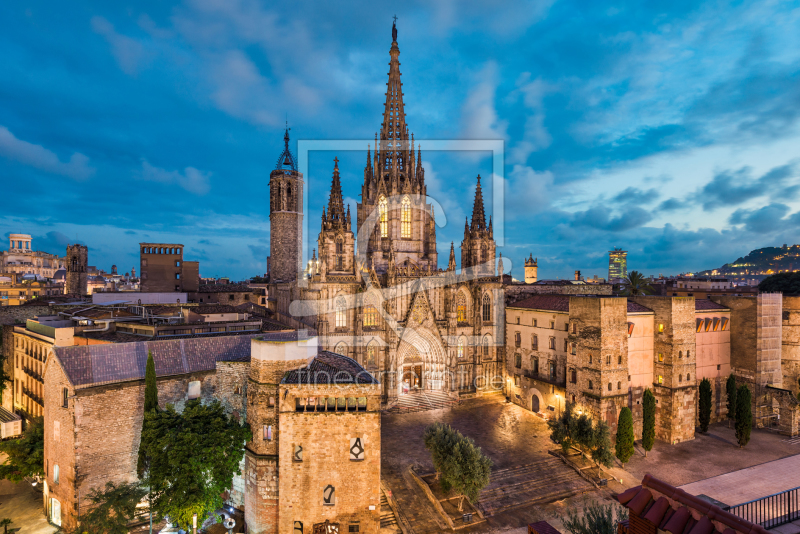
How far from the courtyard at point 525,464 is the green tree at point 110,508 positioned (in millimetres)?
13164

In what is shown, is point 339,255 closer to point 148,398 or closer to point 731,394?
point 148,398

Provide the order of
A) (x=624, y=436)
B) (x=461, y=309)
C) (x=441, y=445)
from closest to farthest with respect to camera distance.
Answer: (x=441, y=445) < (x=624, y=436) < (x=461, y=309)

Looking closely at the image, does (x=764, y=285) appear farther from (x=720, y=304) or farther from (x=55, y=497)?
(x=55, y=497)

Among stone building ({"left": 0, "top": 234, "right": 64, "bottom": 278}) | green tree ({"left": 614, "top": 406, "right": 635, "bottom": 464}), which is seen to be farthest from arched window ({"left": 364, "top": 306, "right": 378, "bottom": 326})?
stone building ({"left": 0, "top": 234, "right": 64, "bottom": 278})

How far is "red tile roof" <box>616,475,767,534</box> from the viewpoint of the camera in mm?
7184

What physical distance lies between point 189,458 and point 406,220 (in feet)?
109

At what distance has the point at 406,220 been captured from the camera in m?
45.5

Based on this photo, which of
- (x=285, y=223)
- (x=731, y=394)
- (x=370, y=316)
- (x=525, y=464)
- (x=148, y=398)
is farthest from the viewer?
(x=285, y=223)

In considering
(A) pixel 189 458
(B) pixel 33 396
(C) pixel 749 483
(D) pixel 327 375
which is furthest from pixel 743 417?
(B) pixel 33 396

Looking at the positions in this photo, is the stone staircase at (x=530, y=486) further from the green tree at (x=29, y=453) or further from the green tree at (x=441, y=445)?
the green tree at (x=29, y=453)

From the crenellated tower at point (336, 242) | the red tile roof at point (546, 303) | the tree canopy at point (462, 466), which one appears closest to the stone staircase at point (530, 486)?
the tree canopy at point (462, 466)

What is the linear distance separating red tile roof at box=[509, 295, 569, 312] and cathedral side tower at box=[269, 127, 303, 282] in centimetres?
3172

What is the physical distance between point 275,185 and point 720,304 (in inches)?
2148

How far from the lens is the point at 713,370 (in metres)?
33.4
